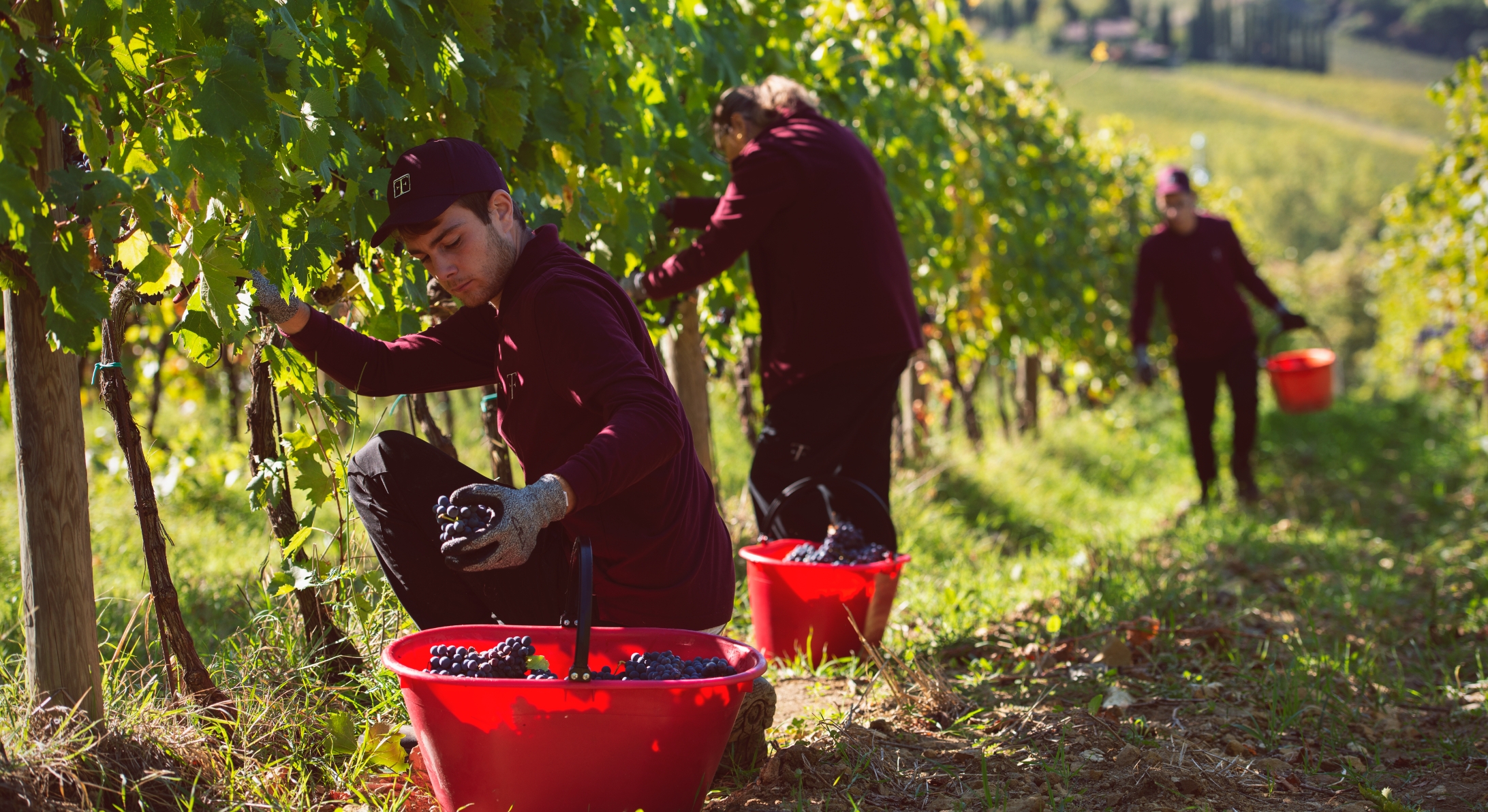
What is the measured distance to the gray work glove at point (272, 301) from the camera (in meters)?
1.90

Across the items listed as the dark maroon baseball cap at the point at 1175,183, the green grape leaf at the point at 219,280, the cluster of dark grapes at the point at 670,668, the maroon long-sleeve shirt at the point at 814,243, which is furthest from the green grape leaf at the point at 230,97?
the dark maroon baseball cap at the point at 1175,183

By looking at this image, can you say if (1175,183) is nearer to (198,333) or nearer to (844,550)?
(844,550)

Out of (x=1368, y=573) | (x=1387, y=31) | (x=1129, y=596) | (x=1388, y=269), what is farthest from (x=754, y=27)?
(x=1387, y=31)

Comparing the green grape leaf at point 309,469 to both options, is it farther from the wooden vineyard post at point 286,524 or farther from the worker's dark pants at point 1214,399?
the worker's dark pants at point 1214,399

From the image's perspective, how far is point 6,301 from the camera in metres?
1.67

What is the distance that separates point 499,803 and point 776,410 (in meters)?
1.62

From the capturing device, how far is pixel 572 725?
5.29 ft

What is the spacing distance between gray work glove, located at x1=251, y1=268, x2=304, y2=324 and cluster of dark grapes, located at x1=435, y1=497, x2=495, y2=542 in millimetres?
600

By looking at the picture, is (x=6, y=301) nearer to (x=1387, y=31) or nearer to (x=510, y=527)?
(x=510, y=527)

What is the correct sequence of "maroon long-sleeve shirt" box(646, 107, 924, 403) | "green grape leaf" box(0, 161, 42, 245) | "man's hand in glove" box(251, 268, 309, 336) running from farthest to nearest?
1. "maroon long-sleeve shirt" box(646, 107, 924, 403)
2. "man's hand in glove" box(251, 268, 309, 336)
3. "green grape leaf" box(0, 161, 42, 245)

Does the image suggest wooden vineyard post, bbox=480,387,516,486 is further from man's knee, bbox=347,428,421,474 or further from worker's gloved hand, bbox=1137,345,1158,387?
worker's gloved hand, bbox=1137,345,1158,387

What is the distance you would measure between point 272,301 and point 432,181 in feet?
1.17

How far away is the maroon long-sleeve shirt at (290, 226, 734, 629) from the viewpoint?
1.72 m

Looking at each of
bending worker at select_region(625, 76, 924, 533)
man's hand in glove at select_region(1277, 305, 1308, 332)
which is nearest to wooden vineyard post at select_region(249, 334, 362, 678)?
bending worker at select_region(625, 76, 924, 533)
